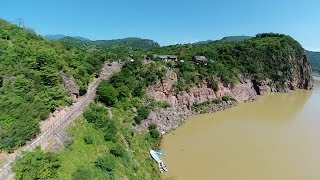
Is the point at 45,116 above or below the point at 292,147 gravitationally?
above

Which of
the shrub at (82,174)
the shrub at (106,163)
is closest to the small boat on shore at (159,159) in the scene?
the shrub at (106,163)

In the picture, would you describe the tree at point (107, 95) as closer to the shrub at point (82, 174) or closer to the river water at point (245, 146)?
the river water at point (245, 146)

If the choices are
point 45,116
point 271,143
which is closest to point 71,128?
point 45,116

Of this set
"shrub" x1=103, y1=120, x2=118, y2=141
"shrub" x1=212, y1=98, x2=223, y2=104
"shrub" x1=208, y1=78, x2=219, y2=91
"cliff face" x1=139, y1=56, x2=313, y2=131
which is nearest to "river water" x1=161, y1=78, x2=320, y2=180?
"cliff face" x1=139, y1=56, x2=313, y2=131

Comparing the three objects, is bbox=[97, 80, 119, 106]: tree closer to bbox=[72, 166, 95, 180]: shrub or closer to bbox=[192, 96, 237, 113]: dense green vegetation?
bbox=[72, 166, 95, 180]: shrub

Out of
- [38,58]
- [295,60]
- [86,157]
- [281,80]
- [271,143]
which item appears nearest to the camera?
[86,157]

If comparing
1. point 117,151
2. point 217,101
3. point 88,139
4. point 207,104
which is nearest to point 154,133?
point 117,151

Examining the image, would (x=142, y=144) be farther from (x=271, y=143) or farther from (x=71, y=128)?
(x=271, y=143)

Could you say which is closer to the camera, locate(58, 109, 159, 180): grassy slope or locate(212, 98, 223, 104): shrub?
locate(58, 109, 159, 180): grassy slope

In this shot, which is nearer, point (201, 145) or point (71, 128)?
point (71, 128)
